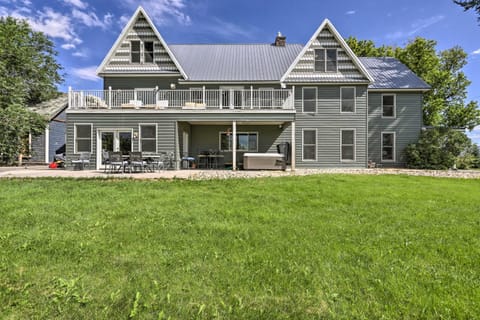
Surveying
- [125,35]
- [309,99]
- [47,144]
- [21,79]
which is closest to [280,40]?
[309,99]

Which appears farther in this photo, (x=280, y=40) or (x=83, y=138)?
(x=280, y=40)

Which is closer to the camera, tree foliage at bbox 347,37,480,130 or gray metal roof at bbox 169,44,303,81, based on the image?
gray metal roof at bbox 169,44,303,81

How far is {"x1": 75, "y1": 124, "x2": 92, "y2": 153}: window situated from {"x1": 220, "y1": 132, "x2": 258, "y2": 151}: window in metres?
7.35

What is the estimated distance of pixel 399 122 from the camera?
17.0 meters

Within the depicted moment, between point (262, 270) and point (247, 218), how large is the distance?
74.6 inches

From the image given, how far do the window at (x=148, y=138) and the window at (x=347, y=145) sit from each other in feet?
36.1

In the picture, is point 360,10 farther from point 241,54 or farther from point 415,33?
point 415,33

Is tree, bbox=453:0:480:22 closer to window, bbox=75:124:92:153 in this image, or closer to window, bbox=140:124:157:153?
window, bbox=140:124:157:153

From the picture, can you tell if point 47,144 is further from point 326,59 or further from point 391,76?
point 391,76

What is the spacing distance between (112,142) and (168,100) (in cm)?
373

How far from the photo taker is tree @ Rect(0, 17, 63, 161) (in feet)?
55.0

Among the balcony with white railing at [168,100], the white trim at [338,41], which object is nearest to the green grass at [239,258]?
the balcony with white railing at [168,100]

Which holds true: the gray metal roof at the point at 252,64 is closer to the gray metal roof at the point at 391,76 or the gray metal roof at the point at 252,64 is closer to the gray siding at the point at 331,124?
the gray metal roof at the point at 391,76

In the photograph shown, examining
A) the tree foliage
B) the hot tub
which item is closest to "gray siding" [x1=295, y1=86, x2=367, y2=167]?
the hot tub
